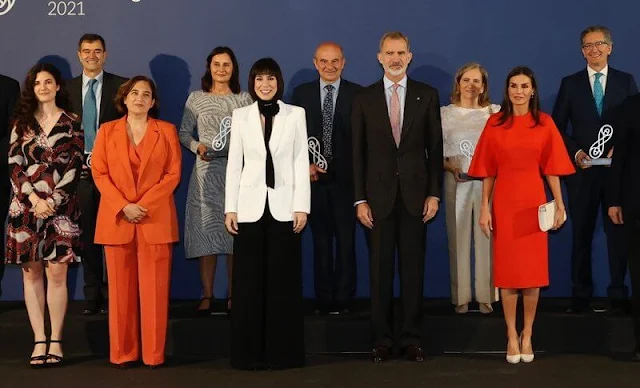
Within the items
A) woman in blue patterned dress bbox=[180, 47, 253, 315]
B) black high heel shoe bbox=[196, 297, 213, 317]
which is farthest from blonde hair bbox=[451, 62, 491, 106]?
black high heel shoe bbox=[196, 297, 213, 317]

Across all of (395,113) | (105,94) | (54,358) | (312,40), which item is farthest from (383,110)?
(54,358)

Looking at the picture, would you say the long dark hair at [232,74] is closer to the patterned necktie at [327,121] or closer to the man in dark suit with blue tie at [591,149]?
the patterned necktie at [327,121]

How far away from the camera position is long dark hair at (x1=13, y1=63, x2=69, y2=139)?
534cm

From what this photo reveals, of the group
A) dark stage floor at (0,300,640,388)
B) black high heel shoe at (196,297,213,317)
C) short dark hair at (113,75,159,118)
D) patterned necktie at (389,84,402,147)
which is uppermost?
short dark hair at (113,75,159,118)

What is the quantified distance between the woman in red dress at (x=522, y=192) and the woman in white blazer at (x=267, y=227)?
1.11 meters

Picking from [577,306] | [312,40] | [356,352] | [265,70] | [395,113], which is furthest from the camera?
[312,40]

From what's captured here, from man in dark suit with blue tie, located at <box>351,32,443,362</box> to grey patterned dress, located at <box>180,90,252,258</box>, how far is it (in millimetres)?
1034

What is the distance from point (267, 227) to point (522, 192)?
4.70 ft

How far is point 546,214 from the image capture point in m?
5.21

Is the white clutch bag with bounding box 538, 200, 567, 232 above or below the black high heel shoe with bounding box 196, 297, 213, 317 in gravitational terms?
above

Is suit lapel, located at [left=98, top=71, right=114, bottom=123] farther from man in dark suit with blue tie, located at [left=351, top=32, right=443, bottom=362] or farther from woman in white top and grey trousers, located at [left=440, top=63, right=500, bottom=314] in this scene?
woman in white top and grey trousers, located at [left=440, top=63, right=500, bottom=314]

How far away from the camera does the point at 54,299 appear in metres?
5.38

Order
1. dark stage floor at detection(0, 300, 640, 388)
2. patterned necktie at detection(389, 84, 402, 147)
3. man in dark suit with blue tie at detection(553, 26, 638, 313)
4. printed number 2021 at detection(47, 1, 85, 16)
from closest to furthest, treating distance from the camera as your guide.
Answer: dark stage floor at detection(0, 300, 640, 388) < patterned necktie at detection(389, 84, 402, 147) < man in dark suit with blue tie at detection(553, 26, 638, 313) < printed number 2021 at detection(47, 1, 85, 16)

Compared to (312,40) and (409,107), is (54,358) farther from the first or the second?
(312,40)
